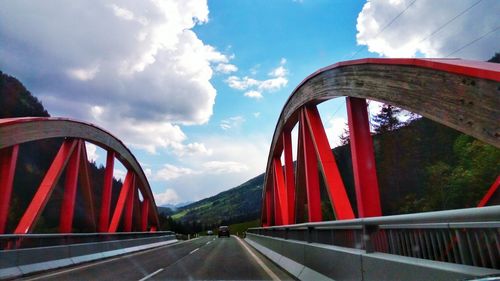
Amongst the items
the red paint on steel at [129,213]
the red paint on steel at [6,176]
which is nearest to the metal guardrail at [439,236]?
the red paint on steel at [6,176]

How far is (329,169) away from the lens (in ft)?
35.9

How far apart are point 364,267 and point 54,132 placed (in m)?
15.6

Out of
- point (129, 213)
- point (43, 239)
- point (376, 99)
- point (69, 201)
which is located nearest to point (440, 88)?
point (376, 99)

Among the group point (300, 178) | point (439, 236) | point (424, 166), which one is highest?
point (424, 166)

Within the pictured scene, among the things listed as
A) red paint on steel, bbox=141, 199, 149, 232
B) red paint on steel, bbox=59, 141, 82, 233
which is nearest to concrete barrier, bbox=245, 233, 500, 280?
red paint on steel, bbox=59, 141, 82, 233

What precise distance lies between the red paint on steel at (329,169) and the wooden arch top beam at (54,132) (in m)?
10.5

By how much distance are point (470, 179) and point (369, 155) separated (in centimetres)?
2928

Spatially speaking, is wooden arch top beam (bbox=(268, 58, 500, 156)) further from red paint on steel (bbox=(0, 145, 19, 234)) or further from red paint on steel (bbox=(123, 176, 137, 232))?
red paint on steel (bbox=(123, 176, 137, 232))

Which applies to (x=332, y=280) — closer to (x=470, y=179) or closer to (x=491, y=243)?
(x=491, y=243)

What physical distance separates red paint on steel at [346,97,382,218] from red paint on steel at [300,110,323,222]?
14.5ft

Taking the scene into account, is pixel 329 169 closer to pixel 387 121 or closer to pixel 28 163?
pixel 387 121

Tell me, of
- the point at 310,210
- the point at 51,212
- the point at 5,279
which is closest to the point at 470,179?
the point at 310,210

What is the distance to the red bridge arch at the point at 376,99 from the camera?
16.8 ft

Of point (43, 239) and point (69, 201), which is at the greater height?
point (69, 201)
